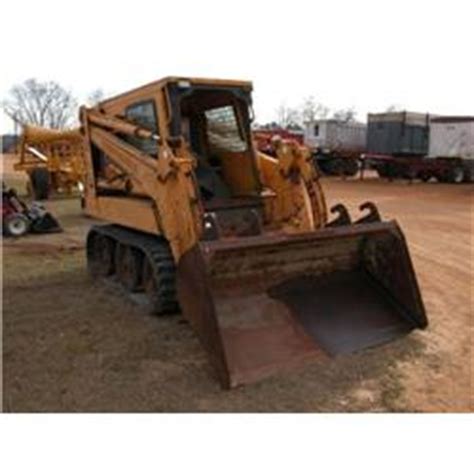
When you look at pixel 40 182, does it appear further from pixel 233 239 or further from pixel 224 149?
pixel 233 239

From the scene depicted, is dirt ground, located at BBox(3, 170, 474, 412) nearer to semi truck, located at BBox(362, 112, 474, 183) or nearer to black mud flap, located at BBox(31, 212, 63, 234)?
black mud flap, located at BBox(31, 212, 63, 234)

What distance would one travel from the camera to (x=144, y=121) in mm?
7188

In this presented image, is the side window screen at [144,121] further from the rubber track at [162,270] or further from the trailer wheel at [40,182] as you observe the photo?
the trailer wheel at [40,182]

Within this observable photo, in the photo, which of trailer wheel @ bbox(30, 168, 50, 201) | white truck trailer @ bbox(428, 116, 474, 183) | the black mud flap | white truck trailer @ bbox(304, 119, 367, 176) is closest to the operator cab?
the black mud flap

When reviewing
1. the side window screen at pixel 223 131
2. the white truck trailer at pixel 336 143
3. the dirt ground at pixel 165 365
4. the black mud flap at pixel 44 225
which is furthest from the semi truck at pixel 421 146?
the side window screen at pixel 223 131

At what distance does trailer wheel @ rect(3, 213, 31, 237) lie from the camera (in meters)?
12.7

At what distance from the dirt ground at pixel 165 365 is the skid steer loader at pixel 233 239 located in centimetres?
21

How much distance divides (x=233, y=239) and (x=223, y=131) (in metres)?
2.58

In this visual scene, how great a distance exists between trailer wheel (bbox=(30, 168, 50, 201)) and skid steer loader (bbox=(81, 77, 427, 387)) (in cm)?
1165

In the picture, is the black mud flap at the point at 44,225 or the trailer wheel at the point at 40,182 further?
the trailer wheel at the point at 40,182

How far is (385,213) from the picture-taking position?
56.9 ft

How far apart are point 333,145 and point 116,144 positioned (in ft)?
84.4

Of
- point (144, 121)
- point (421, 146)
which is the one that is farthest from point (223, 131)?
point (421, 146)

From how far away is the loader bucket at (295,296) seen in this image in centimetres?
518
